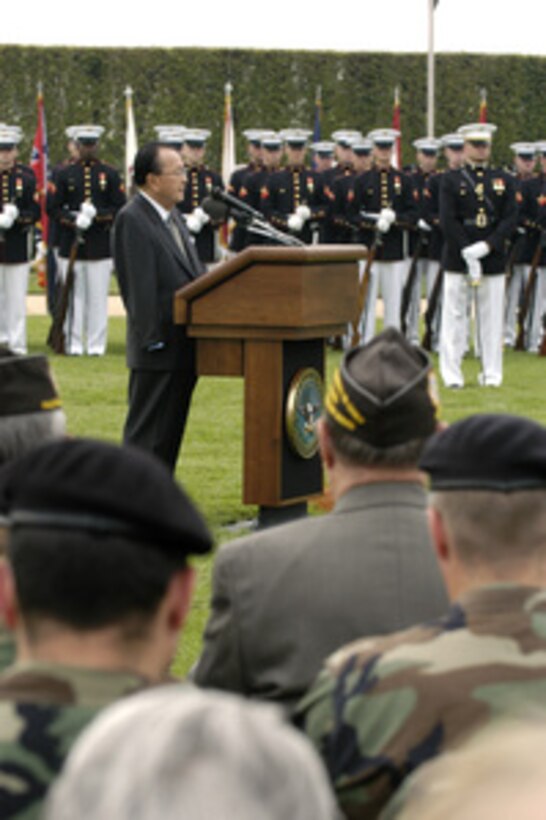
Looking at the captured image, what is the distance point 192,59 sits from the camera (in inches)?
1248

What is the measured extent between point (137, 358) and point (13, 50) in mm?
25323

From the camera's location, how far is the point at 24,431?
124 inches

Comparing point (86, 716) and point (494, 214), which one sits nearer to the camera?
point (86, 716)

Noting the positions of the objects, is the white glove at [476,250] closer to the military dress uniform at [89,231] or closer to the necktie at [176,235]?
the military dress uniform at [89,231]

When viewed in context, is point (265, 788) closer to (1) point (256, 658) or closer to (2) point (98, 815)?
(2) point (98, 815)

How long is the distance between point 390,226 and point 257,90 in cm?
1571

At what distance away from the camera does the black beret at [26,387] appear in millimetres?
3174

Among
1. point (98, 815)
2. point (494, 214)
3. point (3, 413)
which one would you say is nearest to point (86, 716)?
point (98, 815)

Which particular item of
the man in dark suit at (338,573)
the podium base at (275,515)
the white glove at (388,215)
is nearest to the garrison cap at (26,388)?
the man in dark suit at (338,573)

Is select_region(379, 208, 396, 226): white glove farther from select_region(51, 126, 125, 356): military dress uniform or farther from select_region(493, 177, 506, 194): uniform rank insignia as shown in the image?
select_region(493, 177, 506, 194): uniform rank insignia

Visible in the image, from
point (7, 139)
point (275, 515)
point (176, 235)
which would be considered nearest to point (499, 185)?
point (7, 139)

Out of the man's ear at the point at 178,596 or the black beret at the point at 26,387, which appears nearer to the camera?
the man's ear at the point at 178,596

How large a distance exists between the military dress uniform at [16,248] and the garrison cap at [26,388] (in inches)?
504

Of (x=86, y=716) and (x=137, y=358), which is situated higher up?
(x=86, y=716)
